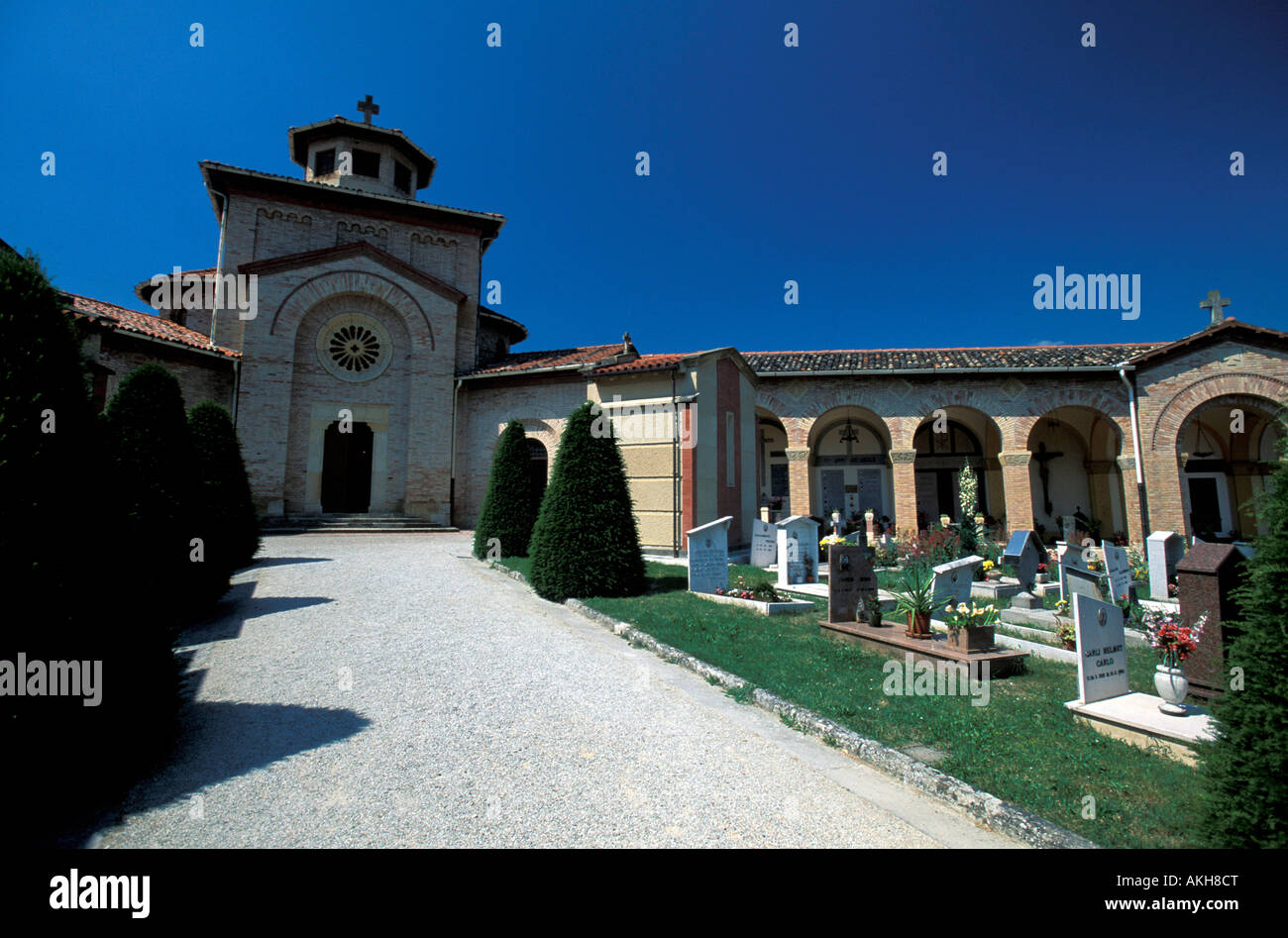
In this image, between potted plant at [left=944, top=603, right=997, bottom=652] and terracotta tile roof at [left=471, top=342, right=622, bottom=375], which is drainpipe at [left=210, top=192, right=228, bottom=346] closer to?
terracotta tile roof at [left=471, top=342, right=622, bottom=375]

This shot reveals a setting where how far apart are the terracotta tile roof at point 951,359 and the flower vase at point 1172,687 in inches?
678

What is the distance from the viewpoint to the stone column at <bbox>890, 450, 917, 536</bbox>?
796 inches

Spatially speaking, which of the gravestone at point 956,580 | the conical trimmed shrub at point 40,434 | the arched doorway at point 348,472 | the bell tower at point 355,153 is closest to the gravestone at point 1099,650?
the gravestone at point 956,580

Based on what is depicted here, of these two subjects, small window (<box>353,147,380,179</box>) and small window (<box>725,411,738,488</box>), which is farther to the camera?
small window (<box>353,147,380,179</box>)

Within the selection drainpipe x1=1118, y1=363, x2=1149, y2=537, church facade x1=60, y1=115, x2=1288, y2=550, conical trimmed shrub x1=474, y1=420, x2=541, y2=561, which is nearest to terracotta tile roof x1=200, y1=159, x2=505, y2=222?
church facade x1=60, y1=115, x2=1288, y2=550

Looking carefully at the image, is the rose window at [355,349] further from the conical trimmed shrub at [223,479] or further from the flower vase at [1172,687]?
the flower vase at [1172,687]

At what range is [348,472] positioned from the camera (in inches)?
899

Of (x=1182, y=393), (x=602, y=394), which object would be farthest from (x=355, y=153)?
(x=1182, y=393)

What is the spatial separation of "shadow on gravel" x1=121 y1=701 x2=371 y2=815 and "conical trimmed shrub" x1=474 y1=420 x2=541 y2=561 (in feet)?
29.0

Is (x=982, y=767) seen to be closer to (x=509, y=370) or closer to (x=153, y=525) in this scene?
(x=153, y=525)

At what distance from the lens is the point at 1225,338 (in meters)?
17.8

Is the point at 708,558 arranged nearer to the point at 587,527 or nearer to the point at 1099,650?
the point at 587,527

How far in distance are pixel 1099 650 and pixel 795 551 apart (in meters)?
7.00
